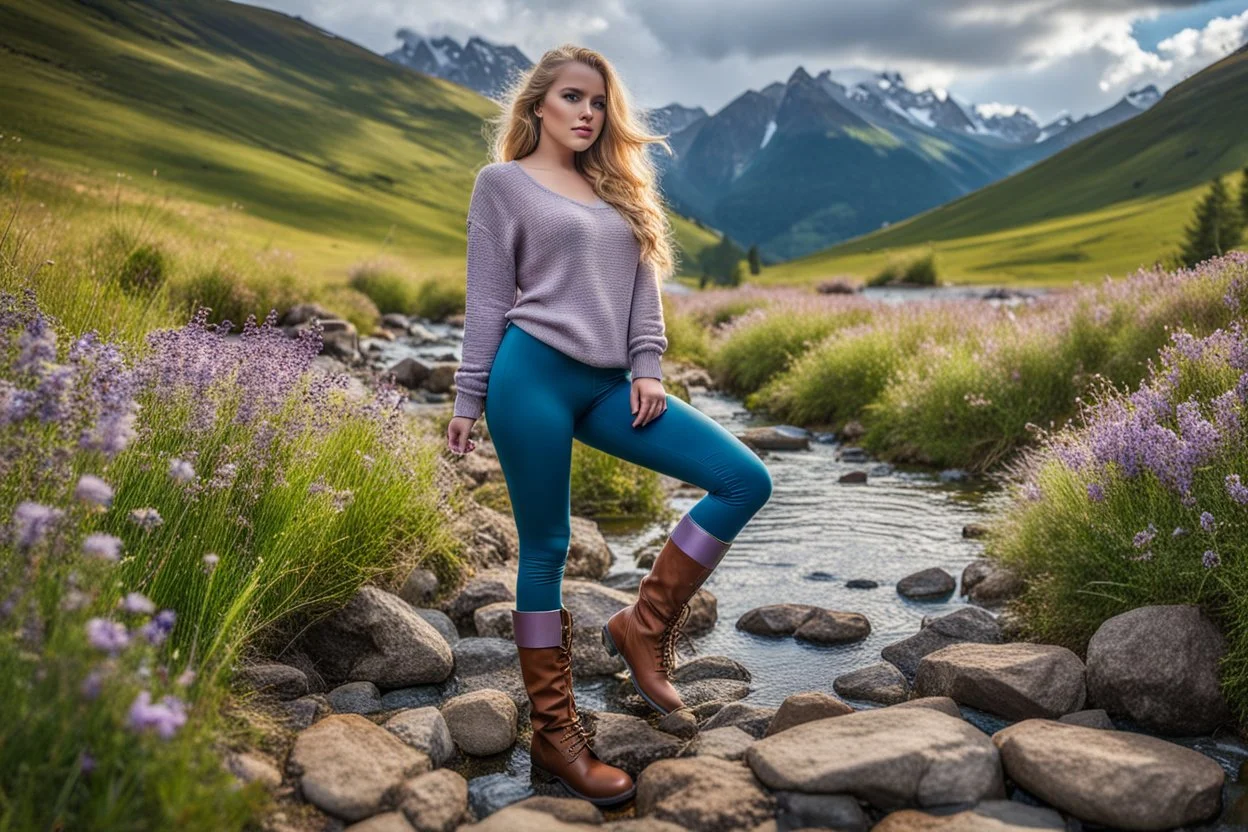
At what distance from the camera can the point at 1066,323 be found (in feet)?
37.8

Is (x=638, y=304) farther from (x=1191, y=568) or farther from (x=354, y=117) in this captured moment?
(x=354, y=117)

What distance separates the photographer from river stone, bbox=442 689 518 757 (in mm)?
4203

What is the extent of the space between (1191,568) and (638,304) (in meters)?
3.10

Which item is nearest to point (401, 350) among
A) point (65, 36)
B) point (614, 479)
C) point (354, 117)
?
point (614, 479)

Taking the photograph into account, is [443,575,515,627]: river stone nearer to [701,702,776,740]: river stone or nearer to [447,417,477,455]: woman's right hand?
[701,702,776,740]: river stone

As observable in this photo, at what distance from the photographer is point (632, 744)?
408 centimetres

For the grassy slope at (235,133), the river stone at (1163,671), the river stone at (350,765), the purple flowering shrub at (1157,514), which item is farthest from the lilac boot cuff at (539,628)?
the grassy slope at (235,133)

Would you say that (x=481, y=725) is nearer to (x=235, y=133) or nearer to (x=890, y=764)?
(x=890, y=764)

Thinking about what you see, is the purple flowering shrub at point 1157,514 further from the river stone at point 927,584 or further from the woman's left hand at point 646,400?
the woman's left hand at point 646,400

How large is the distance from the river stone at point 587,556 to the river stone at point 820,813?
154 inches

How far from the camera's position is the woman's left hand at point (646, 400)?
12.9 ft

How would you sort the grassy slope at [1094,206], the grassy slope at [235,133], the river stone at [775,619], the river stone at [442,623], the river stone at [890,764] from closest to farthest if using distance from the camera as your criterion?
the river stone at [890,764] → the river stone at [442,623] → the river stone at [775,619] → the grassy slope at [235,133] → the grassy slope at [1094,206]

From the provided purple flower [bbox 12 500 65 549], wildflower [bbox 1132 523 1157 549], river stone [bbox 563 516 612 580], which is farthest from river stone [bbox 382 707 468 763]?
wildflower [bbox 1132 523 1157 549]

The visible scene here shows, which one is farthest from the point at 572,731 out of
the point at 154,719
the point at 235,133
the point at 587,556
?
the point at 235,133
